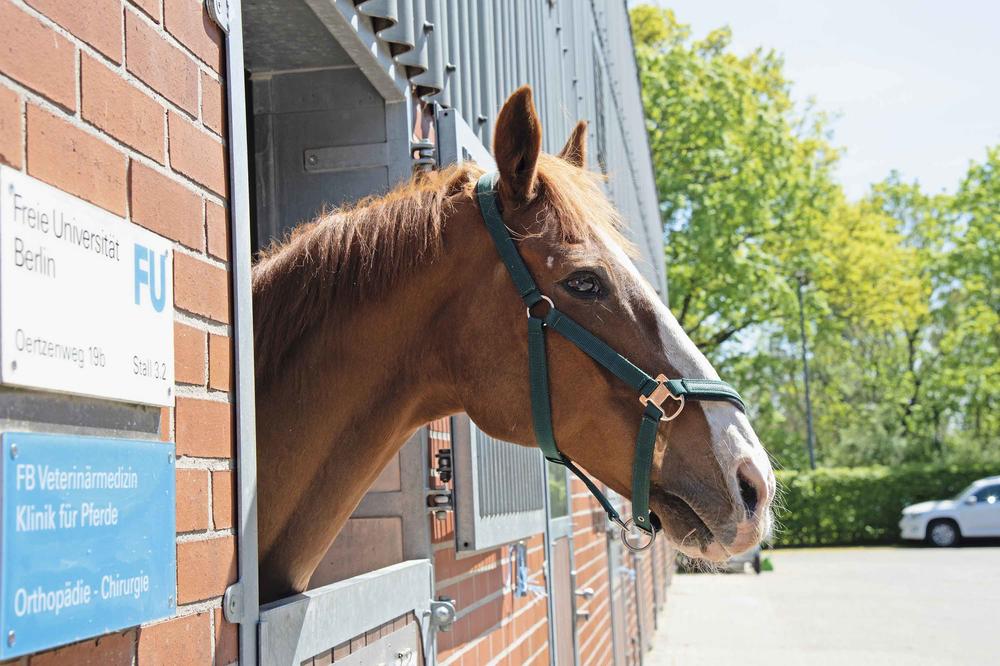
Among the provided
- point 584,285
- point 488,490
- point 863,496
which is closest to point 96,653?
point 584,285

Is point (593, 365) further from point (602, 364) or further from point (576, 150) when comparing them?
point (576, 150)

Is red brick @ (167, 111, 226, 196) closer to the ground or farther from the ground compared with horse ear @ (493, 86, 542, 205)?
closer to the ground

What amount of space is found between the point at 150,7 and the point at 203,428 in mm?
676

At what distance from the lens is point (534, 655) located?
460cm

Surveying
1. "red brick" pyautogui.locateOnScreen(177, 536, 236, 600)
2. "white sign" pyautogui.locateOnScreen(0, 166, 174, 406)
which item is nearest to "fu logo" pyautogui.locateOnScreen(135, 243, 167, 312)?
"white sign" pyautogui.locateOnScreen(0, 166, 174, 406)

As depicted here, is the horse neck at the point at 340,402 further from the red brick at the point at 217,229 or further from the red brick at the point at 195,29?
the red brick at the point at 195,29

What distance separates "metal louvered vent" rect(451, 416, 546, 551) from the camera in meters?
3.10

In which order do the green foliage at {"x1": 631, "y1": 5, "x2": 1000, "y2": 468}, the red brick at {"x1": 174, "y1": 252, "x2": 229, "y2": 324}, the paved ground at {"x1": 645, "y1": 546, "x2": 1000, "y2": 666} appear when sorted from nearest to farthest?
the red brick at {"x1": 174, "y1": 252, "x2": 229, "y2": 324}, the paved ground at {"x1": 645, "y1": 546, "x2": 1000, "y2": 666}, the green foliage at {"x1": 631, "y1": 5, "x2": 1000, "y2": 468}

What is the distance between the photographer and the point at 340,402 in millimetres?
2447

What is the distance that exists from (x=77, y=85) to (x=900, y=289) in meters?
36.2

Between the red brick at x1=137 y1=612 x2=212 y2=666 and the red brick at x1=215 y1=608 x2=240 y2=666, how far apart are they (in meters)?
0.03

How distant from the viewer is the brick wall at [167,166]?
1.31m

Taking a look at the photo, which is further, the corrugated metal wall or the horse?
the corrugated metal wall

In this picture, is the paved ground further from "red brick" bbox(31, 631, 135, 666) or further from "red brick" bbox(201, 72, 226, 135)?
"red brick" bbox(31, 631, 135, 666)
